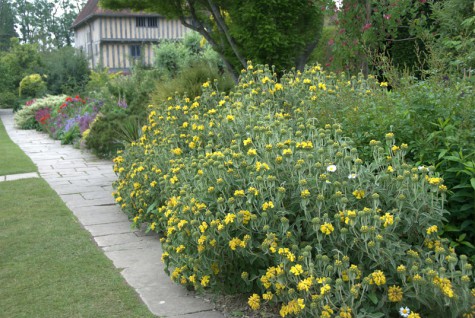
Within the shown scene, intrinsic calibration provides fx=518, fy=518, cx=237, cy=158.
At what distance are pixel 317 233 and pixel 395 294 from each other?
49cm

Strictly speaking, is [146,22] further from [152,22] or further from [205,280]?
[205,280]

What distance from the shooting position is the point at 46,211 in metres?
5.67

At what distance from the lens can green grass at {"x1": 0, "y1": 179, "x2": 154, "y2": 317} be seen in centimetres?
326

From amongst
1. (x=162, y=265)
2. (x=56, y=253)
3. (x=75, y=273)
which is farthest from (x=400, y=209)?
(x=56, y=253)

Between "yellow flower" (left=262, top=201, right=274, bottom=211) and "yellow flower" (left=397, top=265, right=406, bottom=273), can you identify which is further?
"yellow flower" (left=262, top=201, right=274, bottom=211)

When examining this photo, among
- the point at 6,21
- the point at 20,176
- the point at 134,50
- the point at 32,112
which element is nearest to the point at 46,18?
the point at 6,21

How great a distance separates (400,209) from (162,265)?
2000 millimetres

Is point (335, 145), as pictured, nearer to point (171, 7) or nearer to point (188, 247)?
point (188, 247)

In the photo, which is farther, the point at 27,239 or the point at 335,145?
the point at 27,239

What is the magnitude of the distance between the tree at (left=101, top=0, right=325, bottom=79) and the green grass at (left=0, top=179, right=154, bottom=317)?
380cm

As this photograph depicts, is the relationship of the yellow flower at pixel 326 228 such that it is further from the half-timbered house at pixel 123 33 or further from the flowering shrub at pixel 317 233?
the half-timbered house at pixel 123 33

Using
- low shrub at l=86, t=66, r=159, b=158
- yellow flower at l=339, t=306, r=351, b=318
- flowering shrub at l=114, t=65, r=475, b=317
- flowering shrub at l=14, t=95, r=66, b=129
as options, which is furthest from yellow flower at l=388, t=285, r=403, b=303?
flowering shrub at l=14, t=95, r=66, b=129

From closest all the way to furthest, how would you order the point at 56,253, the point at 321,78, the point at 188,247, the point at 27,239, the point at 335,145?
the point at 335,145 → the point at 188,247 → the point at 56,253 → the point at 27,239 → the point at 321,78

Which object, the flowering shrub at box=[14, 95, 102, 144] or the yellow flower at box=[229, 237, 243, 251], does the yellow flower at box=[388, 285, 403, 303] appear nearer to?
the yellow flower at box=[229, 237, 243, 251]
